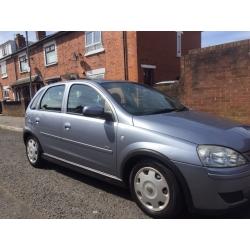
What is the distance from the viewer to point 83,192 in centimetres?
413

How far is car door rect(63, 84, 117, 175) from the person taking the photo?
12.0 ft

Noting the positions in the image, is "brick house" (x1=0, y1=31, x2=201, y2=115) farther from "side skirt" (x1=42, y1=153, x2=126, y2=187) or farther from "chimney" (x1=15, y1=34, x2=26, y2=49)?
"side skirt" (x1=42, y1=153, x2=126, y2=187)

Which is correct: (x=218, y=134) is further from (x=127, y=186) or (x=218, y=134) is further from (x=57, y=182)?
(x=57, y=182)

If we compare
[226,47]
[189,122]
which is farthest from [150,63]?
[189,122]

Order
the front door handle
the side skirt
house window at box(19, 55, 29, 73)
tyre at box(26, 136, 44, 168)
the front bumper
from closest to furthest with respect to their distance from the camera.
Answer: the front bumper → the side skirt → the front door handle → tyre at box(26, 136, 44, 168) → house window at box(19, 55, 29, 73)

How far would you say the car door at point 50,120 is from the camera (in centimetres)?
461

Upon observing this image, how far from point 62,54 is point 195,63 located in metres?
11.3

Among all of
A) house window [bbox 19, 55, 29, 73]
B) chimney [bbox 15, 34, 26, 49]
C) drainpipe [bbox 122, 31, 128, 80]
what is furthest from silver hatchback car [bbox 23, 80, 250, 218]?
Result: chimney [bbox 15, 34, 26, 49]

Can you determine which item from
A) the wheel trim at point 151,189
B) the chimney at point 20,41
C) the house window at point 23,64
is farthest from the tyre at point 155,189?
the chimney at point 20,41

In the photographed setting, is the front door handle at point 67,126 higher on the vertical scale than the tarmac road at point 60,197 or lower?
higher

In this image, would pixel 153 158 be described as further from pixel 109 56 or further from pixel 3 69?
pixel 3 69

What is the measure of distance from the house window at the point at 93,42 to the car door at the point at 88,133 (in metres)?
10.7

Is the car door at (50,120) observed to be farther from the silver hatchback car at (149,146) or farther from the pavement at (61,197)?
the pavement at (61,197)

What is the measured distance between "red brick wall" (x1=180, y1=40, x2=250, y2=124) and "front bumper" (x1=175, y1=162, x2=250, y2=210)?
5.24 metres
